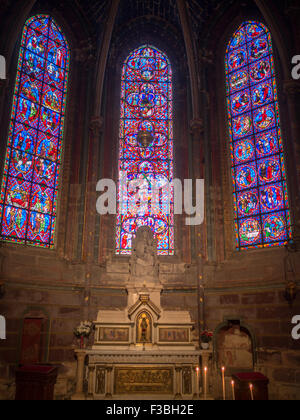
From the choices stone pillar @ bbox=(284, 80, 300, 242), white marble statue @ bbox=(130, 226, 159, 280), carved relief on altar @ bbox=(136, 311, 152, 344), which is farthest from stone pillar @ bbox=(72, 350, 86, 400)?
stone pillar @ bbox=(284, 80, 300, 242)

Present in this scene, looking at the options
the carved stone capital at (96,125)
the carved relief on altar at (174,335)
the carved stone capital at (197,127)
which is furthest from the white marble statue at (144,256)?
the carved stone capital at (197,127)

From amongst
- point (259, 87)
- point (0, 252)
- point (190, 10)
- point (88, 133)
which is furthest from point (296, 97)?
point (0, 252)

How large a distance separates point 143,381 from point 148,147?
7711 mm

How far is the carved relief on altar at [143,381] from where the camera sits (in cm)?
940

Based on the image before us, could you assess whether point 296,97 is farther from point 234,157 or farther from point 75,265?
point 75,265

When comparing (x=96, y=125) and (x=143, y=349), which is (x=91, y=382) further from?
(x=96, y=125)

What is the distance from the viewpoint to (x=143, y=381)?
949cm

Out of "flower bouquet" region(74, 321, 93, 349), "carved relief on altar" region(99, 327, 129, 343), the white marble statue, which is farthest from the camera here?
the white marble statue

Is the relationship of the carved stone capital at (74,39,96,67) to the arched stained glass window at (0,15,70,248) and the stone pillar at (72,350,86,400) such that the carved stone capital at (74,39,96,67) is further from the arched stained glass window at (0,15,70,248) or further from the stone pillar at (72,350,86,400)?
the stone pillar at (72,350,86,400)

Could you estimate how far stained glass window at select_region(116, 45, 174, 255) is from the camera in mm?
13172

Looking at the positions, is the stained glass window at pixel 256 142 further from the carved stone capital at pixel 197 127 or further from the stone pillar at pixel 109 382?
the stone pillar at pixel 109 382

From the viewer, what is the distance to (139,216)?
1327 cm

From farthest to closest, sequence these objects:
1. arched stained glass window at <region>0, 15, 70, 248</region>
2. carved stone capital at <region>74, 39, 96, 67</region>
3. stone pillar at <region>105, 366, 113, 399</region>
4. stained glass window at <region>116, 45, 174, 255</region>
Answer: carved stone capital at <region>74, 39, 96, 67</region>, stained glass window at <region>116, 45, 174, 255</region>, arched stained glass window at <region>0, 15, 70, 248</region>, stone pillar at <region>105, 366, 113, 399</region>

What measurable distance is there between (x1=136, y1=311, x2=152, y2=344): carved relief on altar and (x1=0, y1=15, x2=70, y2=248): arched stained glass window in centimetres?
368
